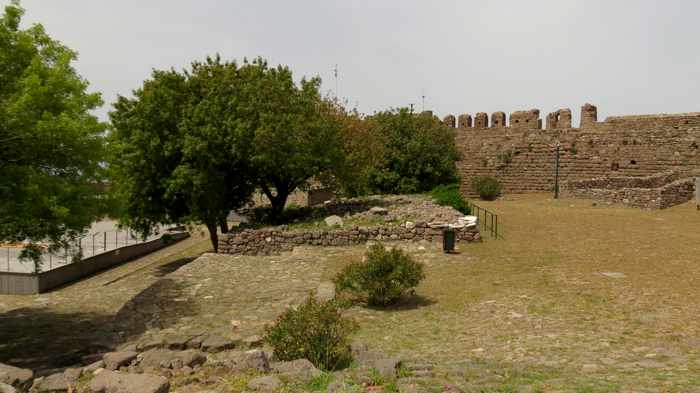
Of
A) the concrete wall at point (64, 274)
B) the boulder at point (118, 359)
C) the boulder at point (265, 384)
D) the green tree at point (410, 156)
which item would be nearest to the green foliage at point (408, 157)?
the green tree at point (410, 156)

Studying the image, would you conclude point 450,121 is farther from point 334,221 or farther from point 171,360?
point 171,360

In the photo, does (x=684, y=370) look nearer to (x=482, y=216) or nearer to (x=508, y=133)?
(x=482, y=216)

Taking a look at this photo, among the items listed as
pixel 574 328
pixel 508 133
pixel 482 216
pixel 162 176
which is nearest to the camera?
pixel 574 328

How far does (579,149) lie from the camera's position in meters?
32.7

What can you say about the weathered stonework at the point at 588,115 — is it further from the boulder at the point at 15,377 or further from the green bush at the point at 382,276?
the boulder at the point at 15,377

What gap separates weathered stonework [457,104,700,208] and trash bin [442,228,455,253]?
19.9 m

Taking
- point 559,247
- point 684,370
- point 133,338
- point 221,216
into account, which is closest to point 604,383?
point 684,370

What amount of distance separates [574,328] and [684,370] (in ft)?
7.24

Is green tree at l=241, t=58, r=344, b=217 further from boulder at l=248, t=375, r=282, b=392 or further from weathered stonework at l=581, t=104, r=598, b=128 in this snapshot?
weathered stonework at l=581, t=104, r=598, b=128

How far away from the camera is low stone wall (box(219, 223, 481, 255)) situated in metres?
16.6

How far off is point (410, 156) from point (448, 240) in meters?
14.4

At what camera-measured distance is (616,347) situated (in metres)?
7.00

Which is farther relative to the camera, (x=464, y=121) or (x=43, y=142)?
(x=464, y=121)

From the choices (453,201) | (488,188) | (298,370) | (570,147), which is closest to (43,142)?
(298,370)
